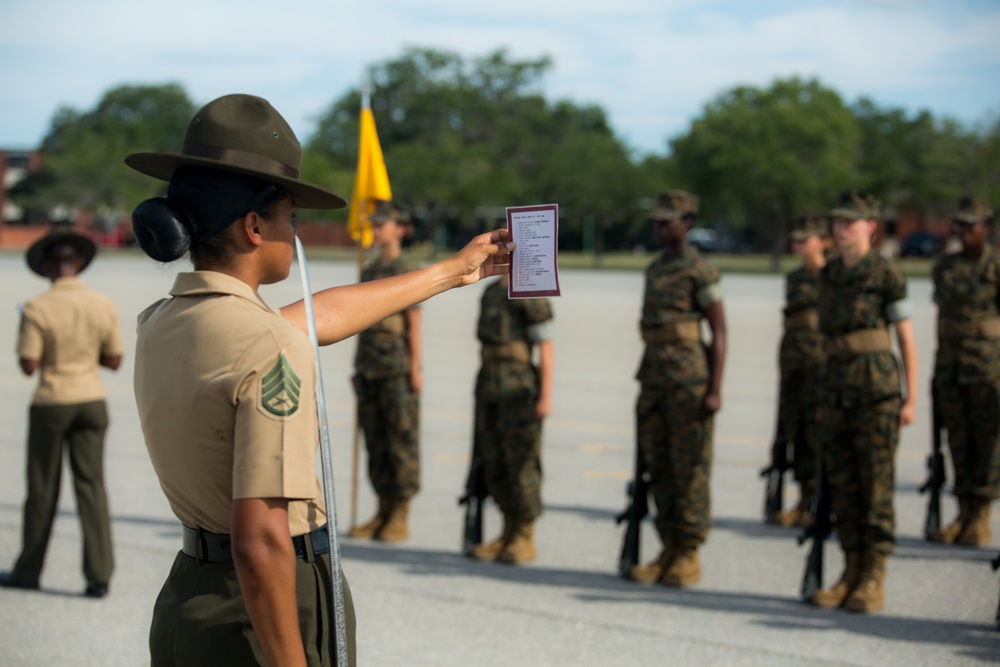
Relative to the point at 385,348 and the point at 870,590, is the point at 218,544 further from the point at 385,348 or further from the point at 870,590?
the point at 385,348

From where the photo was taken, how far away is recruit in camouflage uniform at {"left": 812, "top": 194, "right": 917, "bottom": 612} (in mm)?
6020

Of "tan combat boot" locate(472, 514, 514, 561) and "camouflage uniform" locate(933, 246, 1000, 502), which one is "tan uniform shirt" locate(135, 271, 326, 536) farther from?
"camouflage uniform" locate(933, 246, 1000, 502)

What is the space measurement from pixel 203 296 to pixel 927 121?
75.1m

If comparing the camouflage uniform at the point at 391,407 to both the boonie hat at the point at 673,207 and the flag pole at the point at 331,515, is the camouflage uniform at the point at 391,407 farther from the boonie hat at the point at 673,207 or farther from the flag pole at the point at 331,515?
the flag pole at the point at 331,515

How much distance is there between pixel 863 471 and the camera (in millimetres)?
6055

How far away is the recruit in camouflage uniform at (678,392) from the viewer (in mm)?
6535

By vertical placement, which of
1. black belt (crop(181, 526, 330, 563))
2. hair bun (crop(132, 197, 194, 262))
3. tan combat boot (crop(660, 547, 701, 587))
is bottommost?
tan combat boot (crop(660, 547, 701, 587))

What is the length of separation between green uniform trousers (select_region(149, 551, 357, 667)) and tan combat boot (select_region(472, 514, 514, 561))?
4.76 meters

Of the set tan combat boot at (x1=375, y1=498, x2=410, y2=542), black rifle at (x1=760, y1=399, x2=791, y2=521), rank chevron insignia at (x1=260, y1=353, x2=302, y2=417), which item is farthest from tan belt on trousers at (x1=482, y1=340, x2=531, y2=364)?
rank chevron insignia at (x1=260, y1=353, x2=302, y2=417)

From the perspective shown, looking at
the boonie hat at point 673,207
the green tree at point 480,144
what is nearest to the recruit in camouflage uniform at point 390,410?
the boonie hat at point 673,207

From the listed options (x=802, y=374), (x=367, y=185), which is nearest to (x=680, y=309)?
(x=802, y=374)

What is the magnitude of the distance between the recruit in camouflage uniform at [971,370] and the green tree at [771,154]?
43.3 m

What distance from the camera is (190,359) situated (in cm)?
221

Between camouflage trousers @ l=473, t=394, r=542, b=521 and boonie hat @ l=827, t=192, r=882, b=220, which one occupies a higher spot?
boonie hat @ l=827, t=192, r=882, b=220
